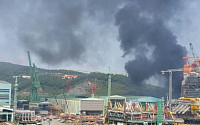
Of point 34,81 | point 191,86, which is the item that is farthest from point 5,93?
point 191,86

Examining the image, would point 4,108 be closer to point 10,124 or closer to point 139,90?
point 10,124

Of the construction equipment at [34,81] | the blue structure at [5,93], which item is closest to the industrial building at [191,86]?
the construction equipment at [34,81]

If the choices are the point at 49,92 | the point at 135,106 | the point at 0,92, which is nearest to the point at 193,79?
the point at 135,106

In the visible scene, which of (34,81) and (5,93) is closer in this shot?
(5,93)

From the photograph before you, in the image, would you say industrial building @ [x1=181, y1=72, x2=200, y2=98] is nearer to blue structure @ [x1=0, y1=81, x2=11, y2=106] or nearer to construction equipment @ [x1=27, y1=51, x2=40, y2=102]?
Answer: construction equipment @ [x1=27, y1=51, x2=40, y2=102]

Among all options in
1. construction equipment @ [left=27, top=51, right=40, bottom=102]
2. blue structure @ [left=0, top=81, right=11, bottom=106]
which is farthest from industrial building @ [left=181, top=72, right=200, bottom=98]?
blue structure @ [left=0, top=81, right=11, bottom=106]

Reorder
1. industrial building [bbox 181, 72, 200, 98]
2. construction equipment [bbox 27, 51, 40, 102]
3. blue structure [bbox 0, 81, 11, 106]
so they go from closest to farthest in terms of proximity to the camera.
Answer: blue structure [bbox 0, 81, 11, 106]
industrial building [bbox 181, 72, 200, 98]
construction equipment [bbox 27, 51, 40, 102]

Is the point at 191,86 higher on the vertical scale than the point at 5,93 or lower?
higher

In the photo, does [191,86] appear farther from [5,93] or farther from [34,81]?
[5,93]

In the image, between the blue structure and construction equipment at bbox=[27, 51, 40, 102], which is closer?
the blue structure

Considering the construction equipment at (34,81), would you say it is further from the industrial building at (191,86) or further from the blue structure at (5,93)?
the industrial building at (191,86)

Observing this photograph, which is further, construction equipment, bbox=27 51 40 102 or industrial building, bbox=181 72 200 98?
construction equipment, bbox=27 51 40 102

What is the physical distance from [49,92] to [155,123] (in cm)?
11069

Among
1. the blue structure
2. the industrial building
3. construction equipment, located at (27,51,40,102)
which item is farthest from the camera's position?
construction equipment, located at (27,51,40,102)
